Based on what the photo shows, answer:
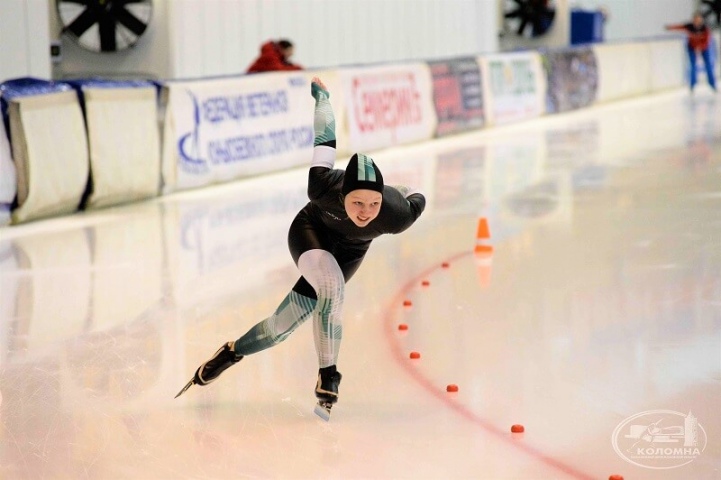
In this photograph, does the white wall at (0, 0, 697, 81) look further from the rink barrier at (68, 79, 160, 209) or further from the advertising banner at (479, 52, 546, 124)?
the advertising banner at (479, 52, 546, 124)

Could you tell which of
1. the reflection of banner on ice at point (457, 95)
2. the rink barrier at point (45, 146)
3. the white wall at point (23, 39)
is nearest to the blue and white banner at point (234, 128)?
the rink barrier at point (45, 146)

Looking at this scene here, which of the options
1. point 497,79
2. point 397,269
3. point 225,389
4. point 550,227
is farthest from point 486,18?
point 225,389

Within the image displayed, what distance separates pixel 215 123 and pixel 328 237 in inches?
313

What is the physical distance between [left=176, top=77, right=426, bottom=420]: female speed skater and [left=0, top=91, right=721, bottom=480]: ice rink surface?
0.31m

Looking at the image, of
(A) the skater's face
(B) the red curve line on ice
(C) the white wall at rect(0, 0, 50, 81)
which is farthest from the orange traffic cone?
(C) the white wall at rect(0, 0, 50, 81)

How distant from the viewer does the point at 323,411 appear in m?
4.87

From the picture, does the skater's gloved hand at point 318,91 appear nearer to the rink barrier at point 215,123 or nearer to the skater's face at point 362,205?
the skater's face at point 362,205

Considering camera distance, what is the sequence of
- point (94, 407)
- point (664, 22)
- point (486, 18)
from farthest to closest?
point (664, 22), point (486, 18), point (94, 407)

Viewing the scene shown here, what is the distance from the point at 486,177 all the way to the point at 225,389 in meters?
8.59

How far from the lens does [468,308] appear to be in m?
7.08

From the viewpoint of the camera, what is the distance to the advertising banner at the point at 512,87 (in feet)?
64.8

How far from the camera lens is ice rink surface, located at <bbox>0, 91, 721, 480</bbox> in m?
4.49

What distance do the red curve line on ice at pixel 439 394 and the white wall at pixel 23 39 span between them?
8.09 m

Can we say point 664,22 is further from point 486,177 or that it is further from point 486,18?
point 486,177
